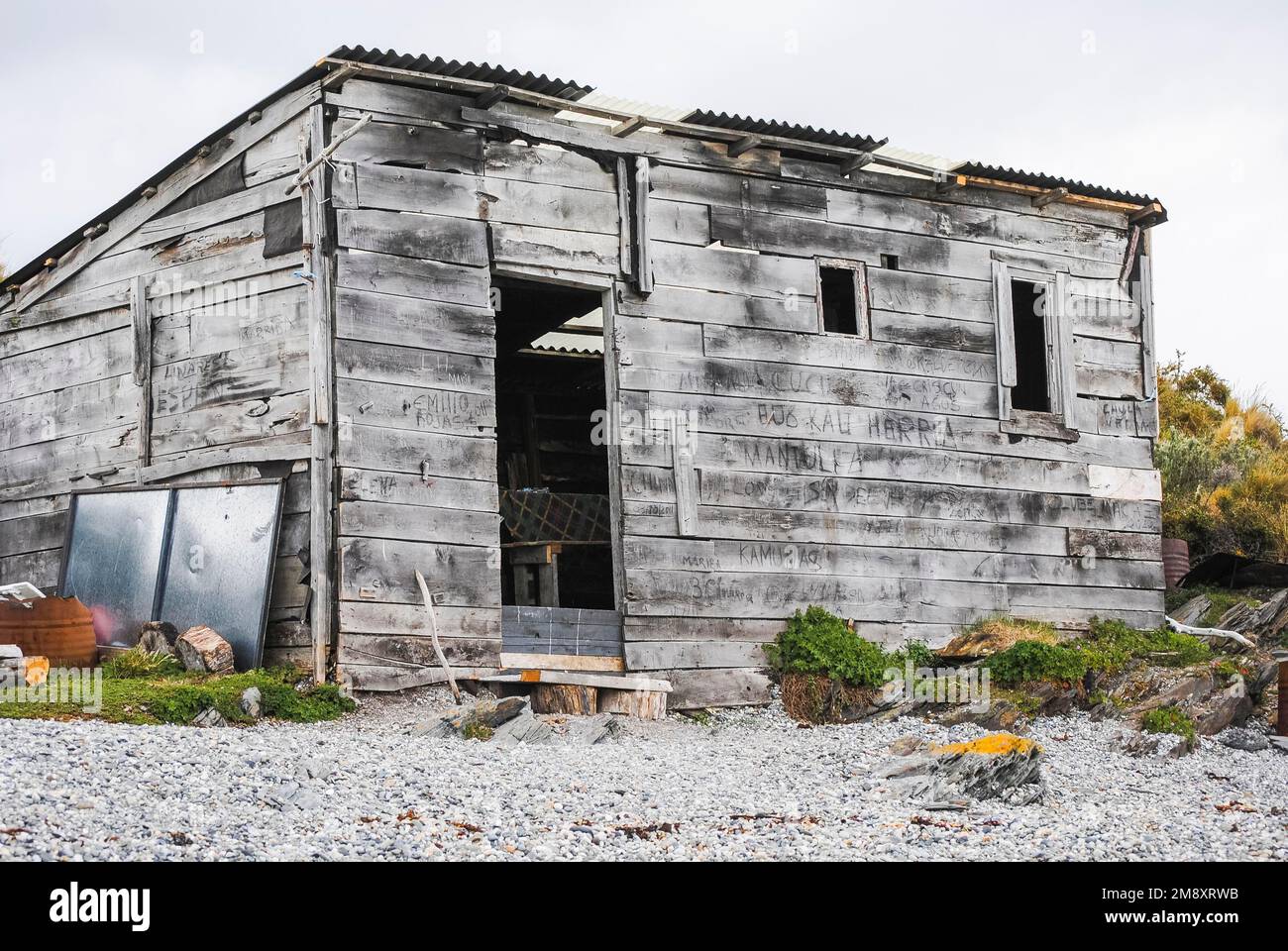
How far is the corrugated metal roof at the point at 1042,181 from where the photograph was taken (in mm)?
13383

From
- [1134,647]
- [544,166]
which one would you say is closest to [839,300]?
[544,166]

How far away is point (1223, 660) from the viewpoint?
42.0ft

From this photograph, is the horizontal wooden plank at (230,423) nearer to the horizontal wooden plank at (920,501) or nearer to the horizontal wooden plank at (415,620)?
the horizontal wooden plank at (415,620)

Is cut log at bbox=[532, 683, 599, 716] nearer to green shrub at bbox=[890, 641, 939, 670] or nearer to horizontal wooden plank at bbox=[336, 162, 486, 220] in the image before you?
green shrub at bbox=[890, 641, 939, 670]

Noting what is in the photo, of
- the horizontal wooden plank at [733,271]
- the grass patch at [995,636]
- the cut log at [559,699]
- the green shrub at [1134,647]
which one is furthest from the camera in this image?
the green shrub at [1134,647]

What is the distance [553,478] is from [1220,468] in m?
11.4

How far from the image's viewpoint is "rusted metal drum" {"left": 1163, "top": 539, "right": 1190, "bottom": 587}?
52.1 ft

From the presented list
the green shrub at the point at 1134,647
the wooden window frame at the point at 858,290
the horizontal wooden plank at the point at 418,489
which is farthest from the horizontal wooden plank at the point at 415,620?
the green shrub at the point at 1134,647

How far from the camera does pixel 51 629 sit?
10.1 meters

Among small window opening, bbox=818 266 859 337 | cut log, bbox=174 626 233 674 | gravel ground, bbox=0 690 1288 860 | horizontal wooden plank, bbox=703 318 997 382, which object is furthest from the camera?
small window opening, bbox=818 266 859 337

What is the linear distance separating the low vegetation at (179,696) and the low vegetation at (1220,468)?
12793mm

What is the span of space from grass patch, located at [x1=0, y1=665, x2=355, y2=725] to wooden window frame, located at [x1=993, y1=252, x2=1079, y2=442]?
289 inches

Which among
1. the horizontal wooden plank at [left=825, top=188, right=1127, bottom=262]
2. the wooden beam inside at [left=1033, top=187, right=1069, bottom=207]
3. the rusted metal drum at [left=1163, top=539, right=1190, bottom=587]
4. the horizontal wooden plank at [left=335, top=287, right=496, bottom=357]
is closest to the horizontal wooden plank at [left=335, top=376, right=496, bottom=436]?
the horizontal wooden plank at [left=335, top=287, right=496, bottom=357]
